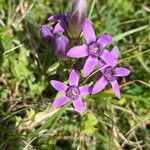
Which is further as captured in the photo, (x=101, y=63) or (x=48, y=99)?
(x=48, y=99)

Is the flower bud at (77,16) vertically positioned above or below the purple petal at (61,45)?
above

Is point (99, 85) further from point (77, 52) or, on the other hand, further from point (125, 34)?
point (125, 34)

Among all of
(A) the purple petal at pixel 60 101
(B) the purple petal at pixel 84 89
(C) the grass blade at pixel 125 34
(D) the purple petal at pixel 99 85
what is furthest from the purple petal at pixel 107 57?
(C) the grass blade at pixel 125 34

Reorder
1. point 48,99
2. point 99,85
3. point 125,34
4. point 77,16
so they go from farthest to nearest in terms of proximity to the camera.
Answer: point 125,34 < point 48,99 < point 99,85 < point 77,16

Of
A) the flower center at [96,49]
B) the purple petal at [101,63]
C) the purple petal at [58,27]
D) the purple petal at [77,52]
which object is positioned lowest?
the purple petal at [101,63]

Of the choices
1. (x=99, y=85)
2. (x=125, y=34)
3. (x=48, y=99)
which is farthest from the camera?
(x=125, y=34)

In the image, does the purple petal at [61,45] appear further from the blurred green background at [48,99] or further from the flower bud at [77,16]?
the blurred green background at [48,99]

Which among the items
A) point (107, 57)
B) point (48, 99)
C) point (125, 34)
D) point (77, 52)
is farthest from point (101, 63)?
point (125, 34)

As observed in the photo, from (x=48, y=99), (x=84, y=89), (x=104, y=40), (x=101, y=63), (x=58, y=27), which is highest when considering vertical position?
(x=58, y=27)
